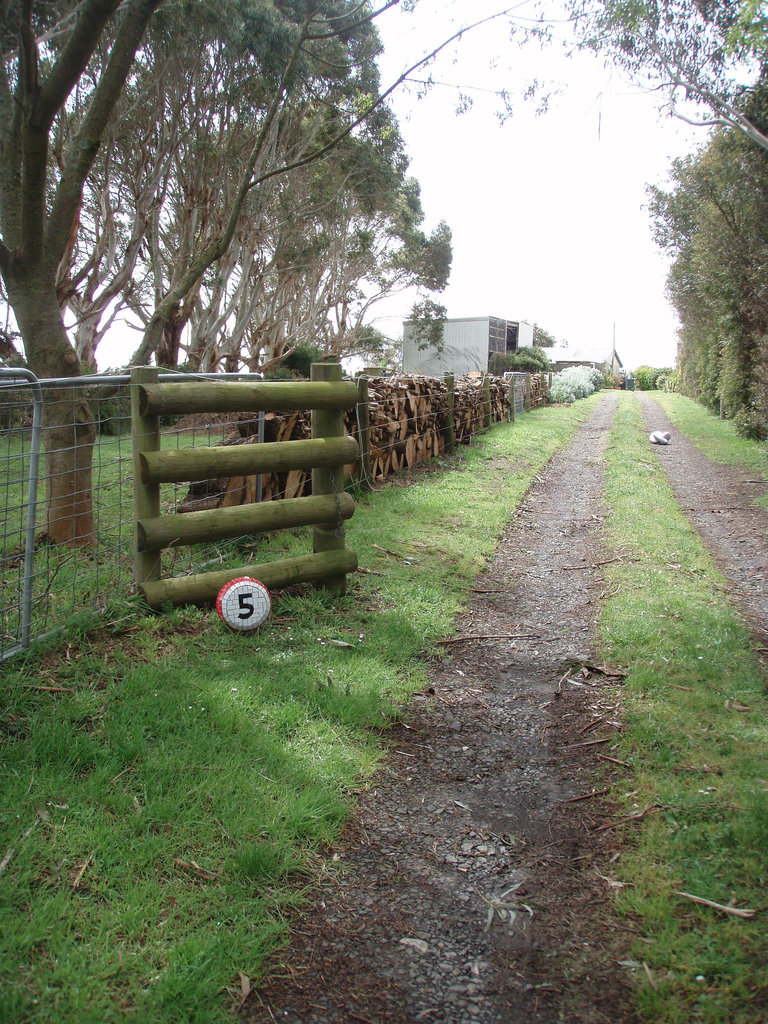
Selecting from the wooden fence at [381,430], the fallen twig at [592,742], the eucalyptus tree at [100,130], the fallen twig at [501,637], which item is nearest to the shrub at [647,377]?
the eucalyptus tree at [100,130]

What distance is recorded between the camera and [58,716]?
132 inches

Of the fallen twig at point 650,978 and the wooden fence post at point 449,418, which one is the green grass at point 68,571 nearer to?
the fallen twig at point 650,978

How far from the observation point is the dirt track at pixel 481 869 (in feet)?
6.97

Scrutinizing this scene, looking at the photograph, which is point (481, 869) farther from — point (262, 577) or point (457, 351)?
point (457, 351)

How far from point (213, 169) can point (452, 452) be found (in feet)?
41.1

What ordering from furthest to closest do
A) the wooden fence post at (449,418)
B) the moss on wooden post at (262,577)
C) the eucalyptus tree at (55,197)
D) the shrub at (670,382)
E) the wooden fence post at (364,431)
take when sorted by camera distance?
the shrub at (670,382)
the wooden fence post at (449,418)
the wooden fence post at (364,431)
the eucalyptus tree at (55,197)
the moss on wooden post at (262,577)

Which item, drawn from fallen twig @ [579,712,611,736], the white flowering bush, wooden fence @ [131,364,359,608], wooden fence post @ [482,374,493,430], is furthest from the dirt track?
the white flowering bush

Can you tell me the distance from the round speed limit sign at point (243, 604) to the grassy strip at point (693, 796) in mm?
2303

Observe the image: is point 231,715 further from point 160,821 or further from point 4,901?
point 4,901

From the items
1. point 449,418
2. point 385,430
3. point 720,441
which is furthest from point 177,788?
point 720,441

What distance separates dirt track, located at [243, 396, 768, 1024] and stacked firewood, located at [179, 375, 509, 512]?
2744 millimetres

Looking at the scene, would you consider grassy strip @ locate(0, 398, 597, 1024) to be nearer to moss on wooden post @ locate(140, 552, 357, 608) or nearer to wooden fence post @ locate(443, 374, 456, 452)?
moss on wooden post @ locate(140, 552, 357, 608)

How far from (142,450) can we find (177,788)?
2.30 meters

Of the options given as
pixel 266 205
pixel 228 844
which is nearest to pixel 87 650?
pixel 228 844
